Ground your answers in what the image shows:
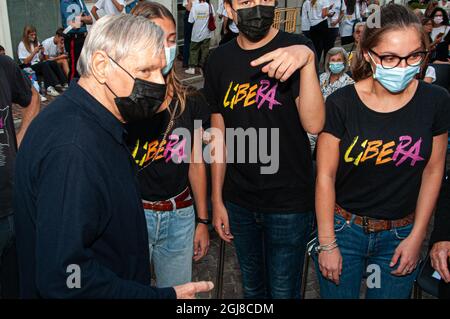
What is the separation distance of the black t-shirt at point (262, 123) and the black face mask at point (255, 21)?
0.07m

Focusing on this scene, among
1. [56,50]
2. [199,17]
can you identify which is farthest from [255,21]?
[199,17]

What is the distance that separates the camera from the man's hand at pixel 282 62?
1953 millimetres

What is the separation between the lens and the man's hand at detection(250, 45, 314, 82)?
1.95 metres

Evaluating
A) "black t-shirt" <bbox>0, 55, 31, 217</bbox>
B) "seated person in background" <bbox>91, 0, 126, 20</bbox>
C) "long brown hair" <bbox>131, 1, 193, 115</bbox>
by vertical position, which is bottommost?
"black t-shirt" <bbox>0, 55, 31, 217</bbox>

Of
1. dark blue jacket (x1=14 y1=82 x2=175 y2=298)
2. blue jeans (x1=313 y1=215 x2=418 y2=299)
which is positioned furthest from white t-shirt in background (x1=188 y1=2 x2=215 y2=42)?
dark blue jacket (x1=14 y1=82 x2=175 y2=298)

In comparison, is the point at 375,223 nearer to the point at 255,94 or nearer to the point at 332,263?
the point at 332,263

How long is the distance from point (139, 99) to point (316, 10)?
989 centimetres

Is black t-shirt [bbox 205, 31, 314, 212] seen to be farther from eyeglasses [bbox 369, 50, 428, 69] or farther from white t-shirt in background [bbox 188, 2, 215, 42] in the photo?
white t-shirt in background [bbox 188, 2, 215, 42]

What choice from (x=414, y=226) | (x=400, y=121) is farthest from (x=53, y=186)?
(x=414, y=226)

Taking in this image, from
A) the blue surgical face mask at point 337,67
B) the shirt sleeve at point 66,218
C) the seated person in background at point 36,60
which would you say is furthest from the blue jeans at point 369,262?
the seated person in background at point 36,60

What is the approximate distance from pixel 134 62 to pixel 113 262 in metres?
0.72

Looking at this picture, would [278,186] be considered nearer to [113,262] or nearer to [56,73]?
[113,262]

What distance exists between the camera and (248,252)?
9.37 ft

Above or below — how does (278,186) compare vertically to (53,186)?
below
